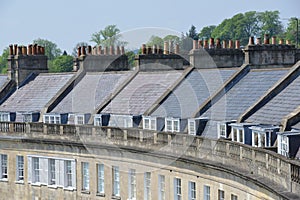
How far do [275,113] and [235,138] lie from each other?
78.0 inches

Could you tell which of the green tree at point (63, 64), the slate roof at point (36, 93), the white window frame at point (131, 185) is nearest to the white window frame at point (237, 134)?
the white window frame at point (131, 185)

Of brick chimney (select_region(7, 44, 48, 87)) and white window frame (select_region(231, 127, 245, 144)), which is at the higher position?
brick chimney (select_region(7, 44, 48, 87))

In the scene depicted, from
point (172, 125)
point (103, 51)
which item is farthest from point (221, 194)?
point (103, 51)

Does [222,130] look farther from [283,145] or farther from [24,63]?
[24,63]

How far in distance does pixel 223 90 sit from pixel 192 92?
3420 millimetres

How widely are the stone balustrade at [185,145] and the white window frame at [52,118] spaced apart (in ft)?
3.34

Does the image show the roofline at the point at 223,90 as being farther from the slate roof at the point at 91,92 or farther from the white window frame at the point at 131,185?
the slate roof at the point at 91,92

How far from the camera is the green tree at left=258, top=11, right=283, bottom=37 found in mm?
184175

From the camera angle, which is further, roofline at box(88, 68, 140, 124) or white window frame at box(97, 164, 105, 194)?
roofline at box(88, 68, 140, 124)

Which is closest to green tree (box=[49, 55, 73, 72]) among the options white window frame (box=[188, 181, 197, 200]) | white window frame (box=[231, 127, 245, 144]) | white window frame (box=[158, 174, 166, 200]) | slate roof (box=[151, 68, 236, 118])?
slate roof (box=[151, 68, 236, 118])

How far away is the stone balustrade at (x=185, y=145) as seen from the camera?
32.1 meters

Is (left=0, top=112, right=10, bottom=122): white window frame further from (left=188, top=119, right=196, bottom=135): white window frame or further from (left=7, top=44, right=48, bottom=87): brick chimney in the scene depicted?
(left=188, top=119, right=196, bottom=135): white window frame

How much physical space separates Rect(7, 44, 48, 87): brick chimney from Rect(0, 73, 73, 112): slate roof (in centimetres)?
119

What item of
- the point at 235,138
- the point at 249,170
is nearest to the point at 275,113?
the point at 235,138
